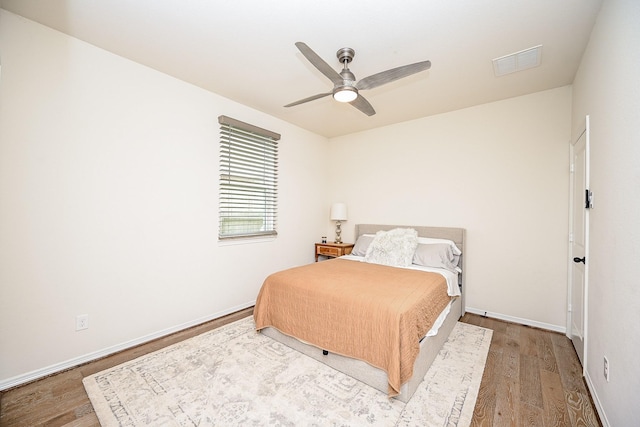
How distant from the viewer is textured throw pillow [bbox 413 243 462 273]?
3.09 metres

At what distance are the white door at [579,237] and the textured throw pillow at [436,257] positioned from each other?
1045mm

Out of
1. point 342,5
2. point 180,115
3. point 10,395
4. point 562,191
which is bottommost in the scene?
point 10,395

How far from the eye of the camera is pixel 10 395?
1.83 m

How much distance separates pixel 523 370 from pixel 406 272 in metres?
1.18

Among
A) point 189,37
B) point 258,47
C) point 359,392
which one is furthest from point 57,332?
point 258,47

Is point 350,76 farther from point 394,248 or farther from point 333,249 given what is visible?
point 333,249

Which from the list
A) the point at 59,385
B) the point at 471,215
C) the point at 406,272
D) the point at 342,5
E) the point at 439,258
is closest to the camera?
the point at 342,5

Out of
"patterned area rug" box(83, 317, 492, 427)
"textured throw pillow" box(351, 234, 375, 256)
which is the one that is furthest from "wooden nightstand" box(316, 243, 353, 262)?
"patterned area rug" box(83, 317, 492, 427)

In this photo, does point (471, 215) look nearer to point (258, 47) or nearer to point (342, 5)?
point (342, 5)

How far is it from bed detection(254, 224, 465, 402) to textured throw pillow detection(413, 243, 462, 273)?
1cm

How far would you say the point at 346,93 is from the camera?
2.06 m

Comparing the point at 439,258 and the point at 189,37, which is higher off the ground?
the point at 189,37

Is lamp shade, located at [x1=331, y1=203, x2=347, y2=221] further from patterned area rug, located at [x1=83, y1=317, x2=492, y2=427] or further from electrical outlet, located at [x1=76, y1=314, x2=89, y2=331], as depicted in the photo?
electrical outlet, located at [x1=76, y1=314, x2=89, y2=331]

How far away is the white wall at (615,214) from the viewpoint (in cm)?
126
